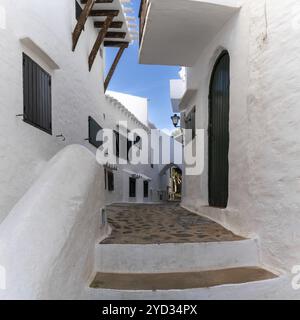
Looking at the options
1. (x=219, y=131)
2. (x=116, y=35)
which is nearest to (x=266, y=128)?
(x=219, y=131)

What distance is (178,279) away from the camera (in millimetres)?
3002

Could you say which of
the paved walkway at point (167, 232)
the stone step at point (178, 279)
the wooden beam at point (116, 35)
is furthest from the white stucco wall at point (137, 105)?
the stone step at point (178, 279)

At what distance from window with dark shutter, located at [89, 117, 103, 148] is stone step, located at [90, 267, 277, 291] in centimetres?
587

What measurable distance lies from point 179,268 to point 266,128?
2.00m

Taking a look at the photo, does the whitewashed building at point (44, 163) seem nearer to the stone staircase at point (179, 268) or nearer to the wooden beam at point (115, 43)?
the stone staircase at point (179, 268)

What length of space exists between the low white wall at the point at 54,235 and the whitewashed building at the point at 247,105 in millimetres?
2104

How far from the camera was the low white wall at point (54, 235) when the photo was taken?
206cm

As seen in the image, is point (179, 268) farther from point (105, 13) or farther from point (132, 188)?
point (132, 188)

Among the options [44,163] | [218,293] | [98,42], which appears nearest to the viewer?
[218,293]

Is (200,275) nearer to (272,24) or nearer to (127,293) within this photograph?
(127,293)

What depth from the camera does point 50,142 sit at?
471cm

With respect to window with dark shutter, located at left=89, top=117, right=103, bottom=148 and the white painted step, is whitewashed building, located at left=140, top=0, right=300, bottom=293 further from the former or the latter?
window with dark shutter, located at left=89, top=117, right=103, bottom=148

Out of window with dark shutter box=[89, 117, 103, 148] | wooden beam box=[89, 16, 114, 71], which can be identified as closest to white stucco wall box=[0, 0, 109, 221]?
window with dark shutter box=[89, 117, 103, 148]
